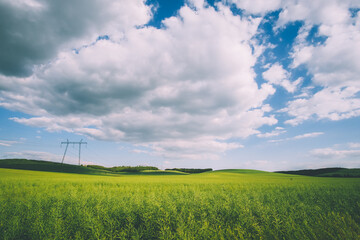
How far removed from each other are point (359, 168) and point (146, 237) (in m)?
108

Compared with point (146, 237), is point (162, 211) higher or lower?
higher

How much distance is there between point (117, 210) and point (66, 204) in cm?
364

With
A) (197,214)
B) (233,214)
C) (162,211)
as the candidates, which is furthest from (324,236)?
(162,211)

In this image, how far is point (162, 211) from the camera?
26.8ft

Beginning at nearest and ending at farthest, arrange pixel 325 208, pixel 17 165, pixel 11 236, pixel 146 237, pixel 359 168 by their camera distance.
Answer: pixel 11 236 → pixel 146 237 → pixel 325 208 → pixel 17 165 → pixel 359 168

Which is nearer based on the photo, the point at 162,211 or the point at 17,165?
the point at 162,211

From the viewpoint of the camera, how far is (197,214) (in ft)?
27.9

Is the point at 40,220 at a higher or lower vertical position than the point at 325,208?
higher

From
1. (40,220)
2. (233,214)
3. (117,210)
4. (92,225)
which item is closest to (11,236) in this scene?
(40,220)

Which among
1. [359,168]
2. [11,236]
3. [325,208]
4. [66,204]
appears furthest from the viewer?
[359,168]

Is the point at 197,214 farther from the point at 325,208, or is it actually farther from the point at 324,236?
the point at 325,208

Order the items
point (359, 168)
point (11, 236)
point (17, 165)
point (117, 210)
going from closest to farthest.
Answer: point (11, 236) < point (117, 210) < point (17, 165) < point (359, 168)

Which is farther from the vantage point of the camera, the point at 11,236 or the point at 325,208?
the point at 325,208

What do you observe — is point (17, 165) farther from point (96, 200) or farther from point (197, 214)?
point (197, 214)
